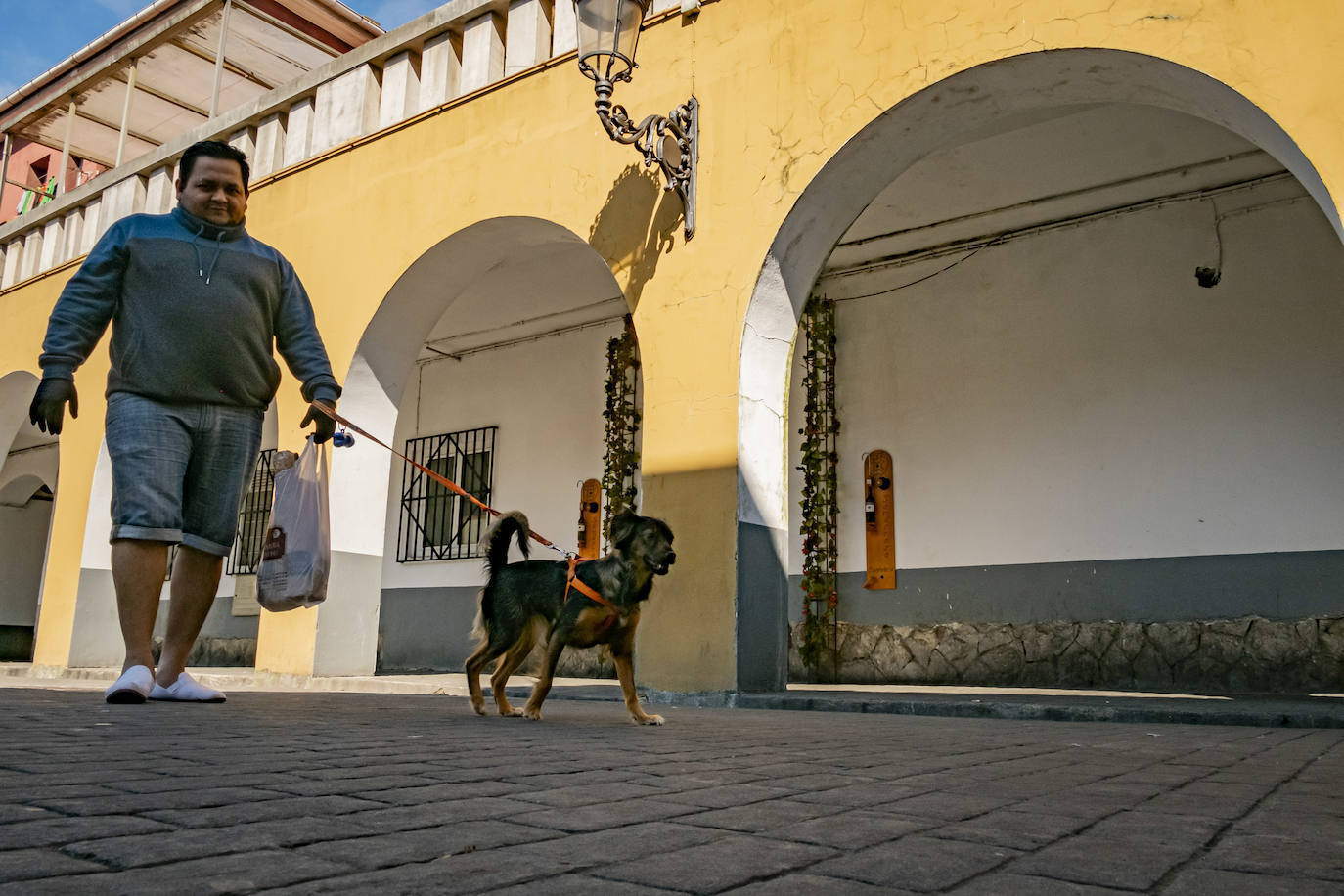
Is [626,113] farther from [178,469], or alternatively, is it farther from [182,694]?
[182,694]

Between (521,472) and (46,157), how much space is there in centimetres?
1576

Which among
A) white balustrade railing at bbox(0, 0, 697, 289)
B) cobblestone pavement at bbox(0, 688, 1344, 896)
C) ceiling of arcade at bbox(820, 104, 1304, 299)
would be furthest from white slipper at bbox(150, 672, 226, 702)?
ceiling of arcade at bbox(820, 104, 1304, 299)

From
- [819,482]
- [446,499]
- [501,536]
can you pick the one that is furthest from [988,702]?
[446,499]

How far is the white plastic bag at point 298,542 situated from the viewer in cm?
510

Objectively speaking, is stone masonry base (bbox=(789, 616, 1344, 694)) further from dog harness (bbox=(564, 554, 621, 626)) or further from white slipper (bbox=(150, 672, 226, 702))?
white slipper (bbox=(150, 672, 226, 702))

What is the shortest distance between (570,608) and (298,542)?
1659 mm

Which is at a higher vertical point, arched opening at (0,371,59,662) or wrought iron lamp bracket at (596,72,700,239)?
wrought iron lamp bracket at (596,72,700,239)

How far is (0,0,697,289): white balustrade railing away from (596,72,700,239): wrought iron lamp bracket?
36.4 inches

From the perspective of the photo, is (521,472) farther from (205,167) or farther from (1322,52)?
(1322,52)

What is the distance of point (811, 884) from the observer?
4.62 feet

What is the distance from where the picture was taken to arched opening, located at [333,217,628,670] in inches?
464

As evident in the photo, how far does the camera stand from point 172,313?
4570 mm

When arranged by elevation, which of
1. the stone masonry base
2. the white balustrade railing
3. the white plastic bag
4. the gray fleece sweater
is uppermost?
the white balustrade railing

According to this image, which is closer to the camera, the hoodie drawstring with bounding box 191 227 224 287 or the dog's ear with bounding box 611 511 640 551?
the dog's ear with bounding box 611 511 640 551
